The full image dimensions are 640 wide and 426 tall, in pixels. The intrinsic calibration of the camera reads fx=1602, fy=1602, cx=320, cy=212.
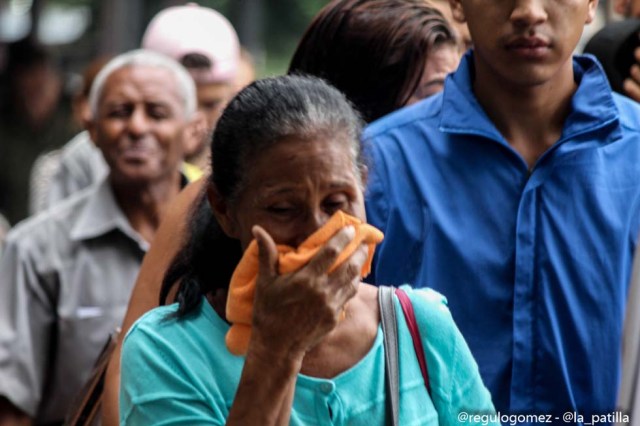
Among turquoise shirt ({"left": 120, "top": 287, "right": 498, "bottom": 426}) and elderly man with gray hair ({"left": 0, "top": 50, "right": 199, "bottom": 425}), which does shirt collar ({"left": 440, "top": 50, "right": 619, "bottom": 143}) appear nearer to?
turquoise shirt ({"left": 120, "top": 287, "right": 498, "bottom": 426})

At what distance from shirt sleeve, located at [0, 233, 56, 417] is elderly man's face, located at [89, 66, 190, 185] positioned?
23.8 inches

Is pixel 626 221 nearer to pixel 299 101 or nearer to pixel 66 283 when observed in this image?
pixel 299 101

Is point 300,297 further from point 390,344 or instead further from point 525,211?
point 525,211

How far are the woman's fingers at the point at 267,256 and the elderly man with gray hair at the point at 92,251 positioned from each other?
9.48 ft

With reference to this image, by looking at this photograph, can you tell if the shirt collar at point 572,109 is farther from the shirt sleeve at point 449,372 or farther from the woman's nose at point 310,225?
the woman's nose at point 310,225

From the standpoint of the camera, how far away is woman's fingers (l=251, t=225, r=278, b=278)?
114 inches

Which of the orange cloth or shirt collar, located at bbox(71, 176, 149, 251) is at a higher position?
the orange cloth

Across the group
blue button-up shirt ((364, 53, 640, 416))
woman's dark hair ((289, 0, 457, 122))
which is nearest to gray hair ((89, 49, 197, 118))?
woman's dark hair ((289, 0, 457, 122))

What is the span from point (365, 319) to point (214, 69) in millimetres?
4528

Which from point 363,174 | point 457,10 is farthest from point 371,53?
point 363,174

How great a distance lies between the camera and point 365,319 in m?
3.21

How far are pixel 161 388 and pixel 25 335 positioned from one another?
2785 millimetres

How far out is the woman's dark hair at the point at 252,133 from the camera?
314 cm

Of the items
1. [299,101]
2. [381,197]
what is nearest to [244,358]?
[299,101]
